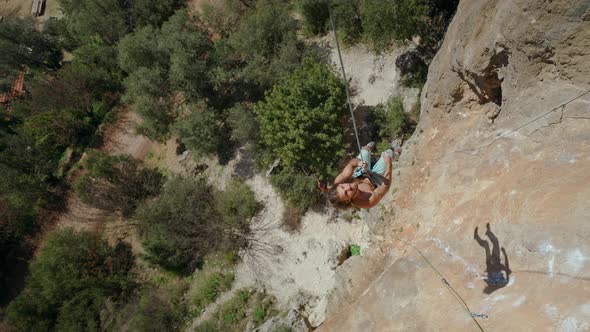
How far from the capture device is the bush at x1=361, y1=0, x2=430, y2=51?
13.9 m

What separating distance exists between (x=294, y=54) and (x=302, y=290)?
36.7 ft

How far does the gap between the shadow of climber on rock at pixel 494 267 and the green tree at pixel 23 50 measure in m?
35.7

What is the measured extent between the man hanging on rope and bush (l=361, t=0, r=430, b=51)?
719 centimetres

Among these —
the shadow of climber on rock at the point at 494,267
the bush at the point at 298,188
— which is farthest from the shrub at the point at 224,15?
the shadow of climber on rock at the point at 494,267

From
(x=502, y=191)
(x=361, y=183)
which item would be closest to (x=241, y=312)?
(x=361, y=183)

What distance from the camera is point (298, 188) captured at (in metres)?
Answer: 15.6

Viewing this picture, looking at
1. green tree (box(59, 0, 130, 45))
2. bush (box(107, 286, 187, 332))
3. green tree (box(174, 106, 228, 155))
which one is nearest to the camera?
bush (box(107, 286, 187, 332))

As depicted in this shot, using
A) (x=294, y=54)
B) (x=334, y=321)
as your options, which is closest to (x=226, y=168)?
(x=294, y=54)

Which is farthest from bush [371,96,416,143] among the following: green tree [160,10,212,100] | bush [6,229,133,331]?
bush [6,229,133,331]

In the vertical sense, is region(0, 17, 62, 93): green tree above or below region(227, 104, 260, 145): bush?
above

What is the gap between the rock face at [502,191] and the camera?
5.37 m

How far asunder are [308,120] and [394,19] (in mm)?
5165

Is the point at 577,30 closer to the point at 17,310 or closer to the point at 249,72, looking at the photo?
the point at 249,72

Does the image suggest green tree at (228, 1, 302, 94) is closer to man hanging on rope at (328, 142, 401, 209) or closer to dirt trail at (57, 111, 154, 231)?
dirt trail at (57, 111, 154, 231)
